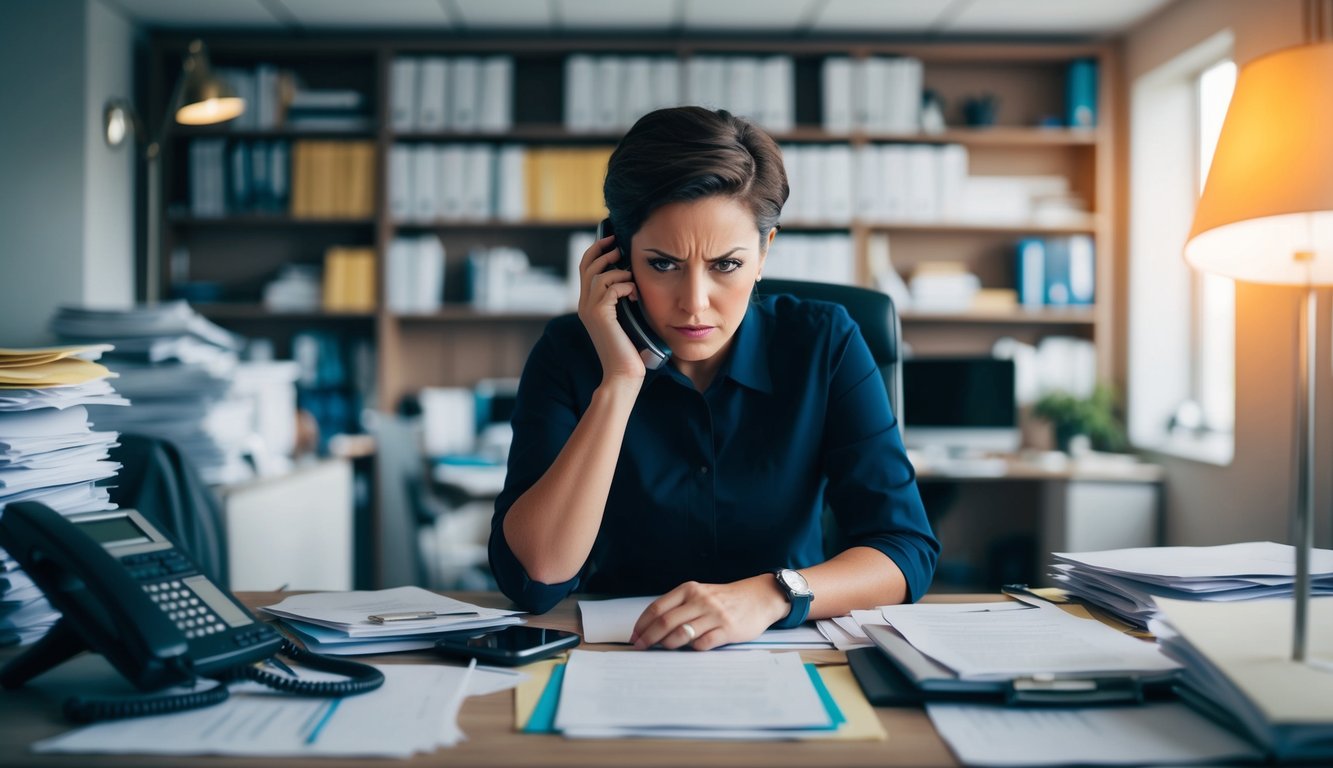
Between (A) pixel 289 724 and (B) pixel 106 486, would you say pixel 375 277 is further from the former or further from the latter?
(A) pixel 289 724

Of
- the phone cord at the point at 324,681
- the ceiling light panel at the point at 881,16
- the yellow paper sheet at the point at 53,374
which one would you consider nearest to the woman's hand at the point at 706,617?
the phone cord at the point at 324,681

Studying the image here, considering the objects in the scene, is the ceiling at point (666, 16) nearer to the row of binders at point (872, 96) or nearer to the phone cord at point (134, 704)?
the row of binders at point (872, 96)

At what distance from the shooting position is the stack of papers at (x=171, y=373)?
1853mm

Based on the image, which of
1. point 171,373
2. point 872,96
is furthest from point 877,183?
point 171,373

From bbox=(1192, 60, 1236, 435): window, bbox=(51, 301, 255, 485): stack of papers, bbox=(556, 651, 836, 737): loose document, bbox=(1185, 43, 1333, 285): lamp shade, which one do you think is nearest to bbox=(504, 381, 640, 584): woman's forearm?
bbox=(556, 651, 836, 737): loose document

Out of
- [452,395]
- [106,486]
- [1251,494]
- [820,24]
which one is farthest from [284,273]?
Answer: [1251,494]

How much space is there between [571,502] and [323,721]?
454 millimetres

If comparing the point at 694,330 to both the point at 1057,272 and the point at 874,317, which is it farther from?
the point at 1057,272

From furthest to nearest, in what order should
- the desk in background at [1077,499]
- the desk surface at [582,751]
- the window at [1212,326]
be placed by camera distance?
the window at [1212,326]
the desk in background at [1077,499]
the desk surface at [582,751]

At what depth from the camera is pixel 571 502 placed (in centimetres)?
110

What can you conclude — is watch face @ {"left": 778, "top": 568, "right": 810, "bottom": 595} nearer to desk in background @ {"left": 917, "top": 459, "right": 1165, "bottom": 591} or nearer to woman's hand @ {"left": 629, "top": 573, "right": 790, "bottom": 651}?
woman's hand @ {"left": 629, "top": 573, "right": 790, "bottom": 651}

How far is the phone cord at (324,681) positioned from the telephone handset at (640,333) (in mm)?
565

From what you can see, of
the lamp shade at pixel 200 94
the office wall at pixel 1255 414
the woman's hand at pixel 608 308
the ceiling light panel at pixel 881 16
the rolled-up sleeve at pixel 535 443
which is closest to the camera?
the rolled-up sleeve at pixel 535 443

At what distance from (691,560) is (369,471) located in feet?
9.29
